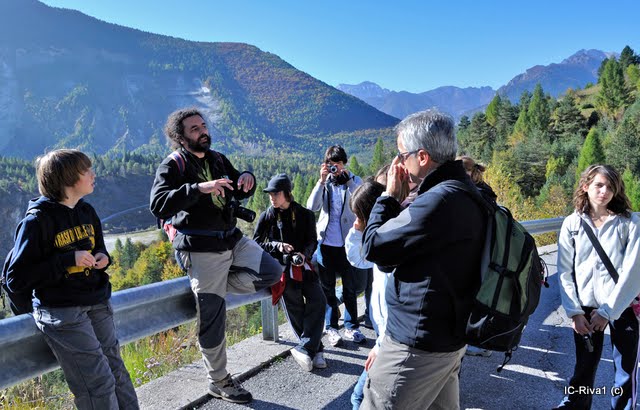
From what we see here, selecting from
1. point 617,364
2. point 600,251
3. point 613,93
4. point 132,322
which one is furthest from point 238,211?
point 613,93

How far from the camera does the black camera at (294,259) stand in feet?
12.0

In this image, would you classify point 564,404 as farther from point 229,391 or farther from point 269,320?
point 269,320

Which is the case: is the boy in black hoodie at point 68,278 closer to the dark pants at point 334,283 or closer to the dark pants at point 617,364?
the dark pants at point 334,283

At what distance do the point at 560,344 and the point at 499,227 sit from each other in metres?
3.00

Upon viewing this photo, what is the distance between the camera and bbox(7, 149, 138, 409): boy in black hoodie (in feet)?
6.88

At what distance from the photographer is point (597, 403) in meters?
3.06

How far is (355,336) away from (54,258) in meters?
2.60

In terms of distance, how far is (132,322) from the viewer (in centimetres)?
270

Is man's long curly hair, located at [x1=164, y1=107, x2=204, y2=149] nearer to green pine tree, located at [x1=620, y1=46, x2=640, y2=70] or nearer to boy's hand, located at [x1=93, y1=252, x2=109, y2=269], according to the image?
boy's hand, located at [x1=93, y1=252, x2=109, y2=269]

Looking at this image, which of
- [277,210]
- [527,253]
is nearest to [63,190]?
[277,210]

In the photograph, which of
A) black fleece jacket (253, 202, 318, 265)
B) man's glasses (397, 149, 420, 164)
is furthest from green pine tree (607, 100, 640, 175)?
man's glasses (397, 149, 420, 164)

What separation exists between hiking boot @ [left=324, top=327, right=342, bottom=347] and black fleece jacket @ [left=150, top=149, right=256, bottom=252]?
140 centimetres

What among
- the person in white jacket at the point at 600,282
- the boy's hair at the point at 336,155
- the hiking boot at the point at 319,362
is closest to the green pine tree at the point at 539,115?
the boy's hair at the point at 336,155

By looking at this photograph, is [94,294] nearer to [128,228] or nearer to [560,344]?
[560,344]
